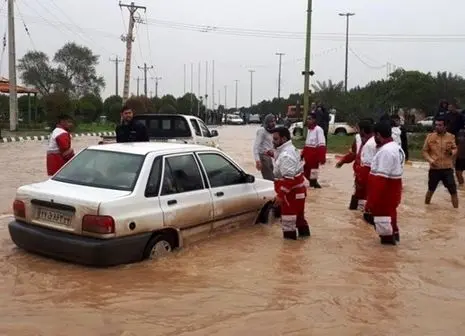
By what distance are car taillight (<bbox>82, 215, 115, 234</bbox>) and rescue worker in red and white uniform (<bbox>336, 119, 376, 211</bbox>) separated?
4.72m

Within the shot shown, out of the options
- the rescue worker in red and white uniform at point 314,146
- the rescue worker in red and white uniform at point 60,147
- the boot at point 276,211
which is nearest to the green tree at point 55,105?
the rescue worker in red and white uniform at point 314,146

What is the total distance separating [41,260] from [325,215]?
5090 mm

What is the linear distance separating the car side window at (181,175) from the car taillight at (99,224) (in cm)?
82

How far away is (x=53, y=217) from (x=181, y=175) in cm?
152

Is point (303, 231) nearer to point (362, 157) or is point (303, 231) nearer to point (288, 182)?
point (288, 182)

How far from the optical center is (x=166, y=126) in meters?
15.5

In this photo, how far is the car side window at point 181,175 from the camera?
7.04 meters

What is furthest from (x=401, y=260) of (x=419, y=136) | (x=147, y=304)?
(x=419, y=136)

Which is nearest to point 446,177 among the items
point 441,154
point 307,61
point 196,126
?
point 441,154

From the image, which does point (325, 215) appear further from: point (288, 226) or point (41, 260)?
point (41, 260)

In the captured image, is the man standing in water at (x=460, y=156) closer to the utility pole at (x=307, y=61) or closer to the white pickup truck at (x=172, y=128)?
the white pickup truck at (x=172, y=128)

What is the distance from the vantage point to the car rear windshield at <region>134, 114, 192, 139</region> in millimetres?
15336

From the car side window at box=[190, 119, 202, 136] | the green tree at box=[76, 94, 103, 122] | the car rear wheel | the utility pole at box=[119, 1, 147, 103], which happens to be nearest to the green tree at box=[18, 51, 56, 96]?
the green tree at box=[76, 94, 103, 122]

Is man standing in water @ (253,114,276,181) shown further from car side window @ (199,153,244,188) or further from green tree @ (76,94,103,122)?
green tree @ (76,94,103,122)
